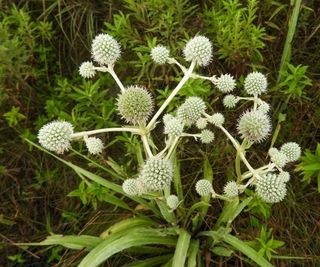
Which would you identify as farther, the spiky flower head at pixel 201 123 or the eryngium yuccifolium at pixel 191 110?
the spiky flower head at pixel 201 123

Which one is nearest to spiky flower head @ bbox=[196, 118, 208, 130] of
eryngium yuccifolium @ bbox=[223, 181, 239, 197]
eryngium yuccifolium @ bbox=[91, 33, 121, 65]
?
eryngium yuccifolium @ bbox=[223, 181, 239, 197]

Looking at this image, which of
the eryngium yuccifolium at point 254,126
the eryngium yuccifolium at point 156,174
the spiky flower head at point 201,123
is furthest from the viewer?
the spiky flower head at point 201,123

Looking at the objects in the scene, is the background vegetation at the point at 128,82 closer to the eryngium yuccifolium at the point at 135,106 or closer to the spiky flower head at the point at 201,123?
the spiky flower head at the point at 201,123

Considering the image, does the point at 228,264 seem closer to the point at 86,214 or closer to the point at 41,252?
the point at 86,214

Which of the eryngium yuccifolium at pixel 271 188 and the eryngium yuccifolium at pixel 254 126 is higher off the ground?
the eryngium yuccifolium at pixel 254 126

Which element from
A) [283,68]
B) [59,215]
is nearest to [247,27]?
[283,68]

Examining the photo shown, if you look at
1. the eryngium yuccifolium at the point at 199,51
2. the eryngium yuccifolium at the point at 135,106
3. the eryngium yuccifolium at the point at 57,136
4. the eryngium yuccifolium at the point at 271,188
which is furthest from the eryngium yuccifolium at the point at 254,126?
the eryngium yuccifolium at the point at 57,136

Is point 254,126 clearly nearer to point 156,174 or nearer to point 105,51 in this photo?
point 156,174
